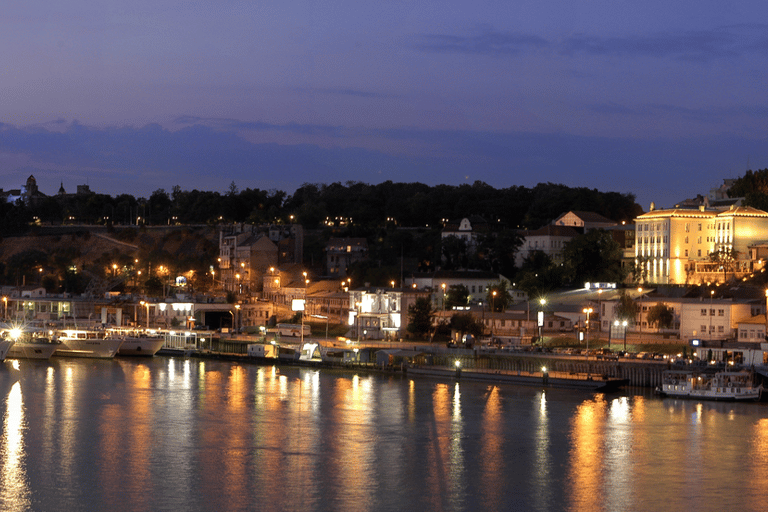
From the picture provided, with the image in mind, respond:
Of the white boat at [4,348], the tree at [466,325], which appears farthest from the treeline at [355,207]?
the white boat at [4,348]

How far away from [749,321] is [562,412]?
1442 centimetres

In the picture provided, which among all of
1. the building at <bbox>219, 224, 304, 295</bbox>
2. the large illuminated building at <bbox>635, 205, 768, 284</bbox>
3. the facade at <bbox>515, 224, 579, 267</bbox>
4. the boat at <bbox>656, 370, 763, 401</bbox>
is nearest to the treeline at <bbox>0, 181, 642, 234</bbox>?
the building at <bbox>219, 224, 304, 295</bbox>

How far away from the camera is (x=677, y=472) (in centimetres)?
2370

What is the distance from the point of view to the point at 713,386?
34.8 metres

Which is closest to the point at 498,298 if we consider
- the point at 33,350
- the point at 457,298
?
the point at 457,298

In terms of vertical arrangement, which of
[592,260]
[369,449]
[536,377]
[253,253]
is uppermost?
[253,253]

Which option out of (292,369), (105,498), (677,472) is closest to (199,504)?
(105,498)

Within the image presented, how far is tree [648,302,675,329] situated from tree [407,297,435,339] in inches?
432

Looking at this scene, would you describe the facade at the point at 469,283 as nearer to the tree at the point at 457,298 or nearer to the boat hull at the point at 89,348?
the tree at the point at 457,298

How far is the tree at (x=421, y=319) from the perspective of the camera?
50.8m

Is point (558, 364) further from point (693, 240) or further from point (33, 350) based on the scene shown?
point (33, 350)

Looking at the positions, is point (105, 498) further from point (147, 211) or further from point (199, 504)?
point (147, 211)

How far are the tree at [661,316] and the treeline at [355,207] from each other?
28.4 metres

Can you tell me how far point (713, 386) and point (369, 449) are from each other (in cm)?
1481
